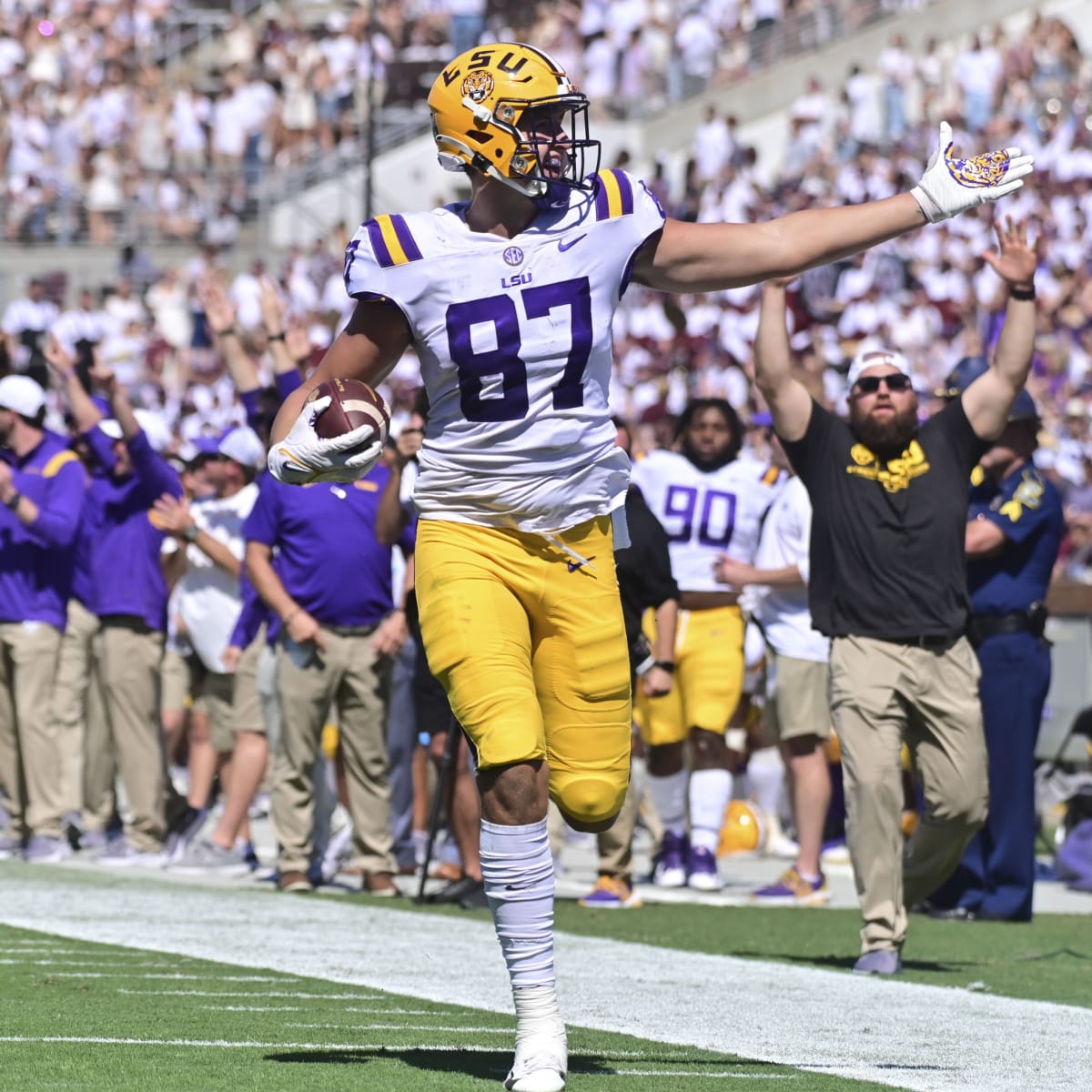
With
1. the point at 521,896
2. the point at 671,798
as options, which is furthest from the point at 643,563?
the point at 521,896

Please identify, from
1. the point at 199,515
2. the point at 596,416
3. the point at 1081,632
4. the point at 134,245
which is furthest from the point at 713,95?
the point at 596,416

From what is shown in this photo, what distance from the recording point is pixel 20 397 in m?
11.8

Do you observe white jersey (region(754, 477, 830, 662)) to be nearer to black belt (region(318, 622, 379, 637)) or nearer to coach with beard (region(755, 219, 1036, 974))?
black belt (region(318, 622, 379, 637))

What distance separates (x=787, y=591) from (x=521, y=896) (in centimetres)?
582

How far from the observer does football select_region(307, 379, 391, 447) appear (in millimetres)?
5320

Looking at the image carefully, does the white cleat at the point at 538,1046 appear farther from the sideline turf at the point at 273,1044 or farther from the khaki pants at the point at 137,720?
the khaki pants at the point at 137,720

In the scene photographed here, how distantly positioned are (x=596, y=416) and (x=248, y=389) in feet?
18.9

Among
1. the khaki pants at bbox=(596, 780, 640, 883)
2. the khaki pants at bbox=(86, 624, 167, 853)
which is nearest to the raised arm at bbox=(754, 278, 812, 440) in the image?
the khaki pants at bbox=(596, 780, 640, 883)

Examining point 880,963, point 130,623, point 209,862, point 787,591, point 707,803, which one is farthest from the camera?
point 130,623

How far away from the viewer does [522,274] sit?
18.1 feet

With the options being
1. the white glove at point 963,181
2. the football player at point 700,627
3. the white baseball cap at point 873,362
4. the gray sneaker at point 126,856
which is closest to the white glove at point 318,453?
the white glove at point 963,181

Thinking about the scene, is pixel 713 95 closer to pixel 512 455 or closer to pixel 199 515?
pixel 199 515

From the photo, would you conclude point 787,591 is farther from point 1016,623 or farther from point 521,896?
point 521,896

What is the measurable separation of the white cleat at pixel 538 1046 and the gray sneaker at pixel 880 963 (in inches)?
101
